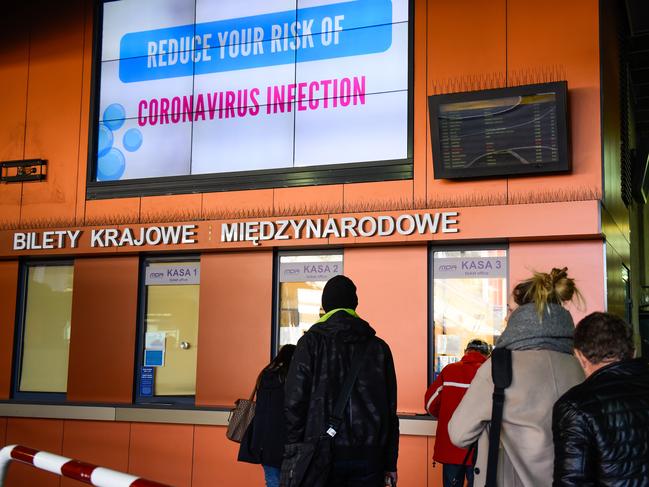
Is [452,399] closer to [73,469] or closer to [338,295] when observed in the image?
[338,295]

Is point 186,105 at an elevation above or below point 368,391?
above

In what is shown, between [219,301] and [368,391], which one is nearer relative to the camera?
[368,391]

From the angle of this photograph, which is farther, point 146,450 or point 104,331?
point 104,331

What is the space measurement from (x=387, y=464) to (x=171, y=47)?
233 inches

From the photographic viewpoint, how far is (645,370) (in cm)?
246

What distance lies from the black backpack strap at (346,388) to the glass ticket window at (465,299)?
3342 millimetres

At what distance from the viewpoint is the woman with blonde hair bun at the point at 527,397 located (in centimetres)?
284

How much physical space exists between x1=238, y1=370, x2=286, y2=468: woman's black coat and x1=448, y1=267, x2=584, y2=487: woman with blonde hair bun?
187cm

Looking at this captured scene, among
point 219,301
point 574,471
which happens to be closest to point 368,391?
point 574,471

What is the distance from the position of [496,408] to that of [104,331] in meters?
6.14

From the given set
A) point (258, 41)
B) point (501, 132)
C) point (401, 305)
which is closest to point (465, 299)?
point (401, 305)

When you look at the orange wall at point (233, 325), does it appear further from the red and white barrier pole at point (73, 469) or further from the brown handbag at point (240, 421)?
the red and white barrier pole at point (73, 469)

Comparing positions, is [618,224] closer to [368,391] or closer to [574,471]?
[368,391]

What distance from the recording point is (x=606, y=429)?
7.80ft
